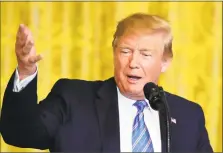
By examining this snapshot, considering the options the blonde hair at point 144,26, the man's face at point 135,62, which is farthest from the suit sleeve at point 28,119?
the blonde hair at point 144,26

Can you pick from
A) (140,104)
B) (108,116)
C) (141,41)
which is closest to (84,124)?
(108,116)

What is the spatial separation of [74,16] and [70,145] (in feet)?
3.20

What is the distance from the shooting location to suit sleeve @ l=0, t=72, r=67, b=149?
138 centimetres

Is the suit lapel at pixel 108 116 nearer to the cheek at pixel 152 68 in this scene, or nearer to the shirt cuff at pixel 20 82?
the cheek at pixel 152 68

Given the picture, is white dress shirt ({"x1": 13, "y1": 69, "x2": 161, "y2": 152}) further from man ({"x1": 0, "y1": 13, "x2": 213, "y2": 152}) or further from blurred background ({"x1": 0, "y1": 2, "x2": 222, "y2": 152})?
blurred background ({"x1": 0, "y1": 2, "x2": 222, "y2": 152})

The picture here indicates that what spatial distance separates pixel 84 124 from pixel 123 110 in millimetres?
140

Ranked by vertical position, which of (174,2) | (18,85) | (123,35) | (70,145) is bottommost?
(70,145)

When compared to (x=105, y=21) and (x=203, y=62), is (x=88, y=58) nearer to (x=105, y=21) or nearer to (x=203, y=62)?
(x=105, y=21)

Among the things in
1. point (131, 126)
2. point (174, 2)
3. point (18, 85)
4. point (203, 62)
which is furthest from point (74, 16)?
point (18, 85)

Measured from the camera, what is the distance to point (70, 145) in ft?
5.44

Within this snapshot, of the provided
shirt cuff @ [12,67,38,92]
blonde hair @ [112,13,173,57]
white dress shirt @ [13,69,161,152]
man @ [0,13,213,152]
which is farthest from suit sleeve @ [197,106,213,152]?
shirt cuff @ [12,67,38,92]

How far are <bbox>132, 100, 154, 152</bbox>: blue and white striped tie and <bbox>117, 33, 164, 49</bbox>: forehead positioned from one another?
0.19 meters

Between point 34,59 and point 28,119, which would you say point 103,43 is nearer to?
point 28,119

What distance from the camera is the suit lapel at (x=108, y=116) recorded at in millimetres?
1617
